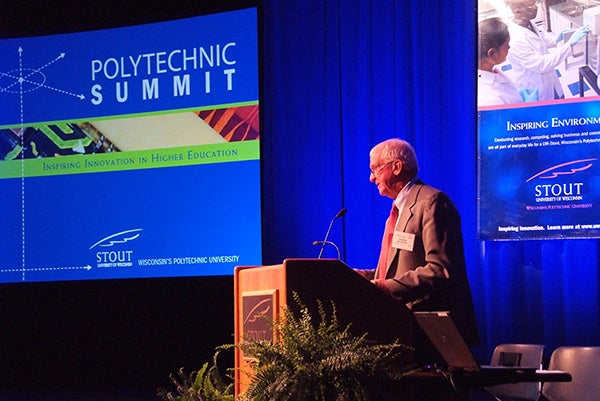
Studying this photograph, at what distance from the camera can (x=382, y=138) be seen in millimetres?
6805

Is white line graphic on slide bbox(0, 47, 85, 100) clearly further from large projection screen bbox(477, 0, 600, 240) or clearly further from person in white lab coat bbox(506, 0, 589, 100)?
person in white lab coat bbox(506, 0, 589, 100)

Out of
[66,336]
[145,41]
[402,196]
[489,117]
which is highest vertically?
[145,41]

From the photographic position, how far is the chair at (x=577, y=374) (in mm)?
3990

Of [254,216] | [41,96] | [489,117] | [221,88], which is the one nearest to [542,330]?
[489,117]

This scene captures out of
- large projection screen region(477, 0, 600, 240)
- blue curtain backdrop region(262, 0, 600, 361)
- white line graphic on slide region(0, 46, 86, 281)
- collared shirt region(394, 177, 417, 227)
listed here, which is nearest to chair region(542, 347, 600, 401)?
collared shirt region(394, 177, 417, 227)

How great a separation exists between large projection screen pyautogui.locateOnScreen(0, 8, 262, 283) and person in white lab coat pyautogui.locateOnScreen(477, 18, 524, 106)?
163 cm

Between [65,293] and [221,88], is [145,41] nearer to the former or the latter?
[221,88]

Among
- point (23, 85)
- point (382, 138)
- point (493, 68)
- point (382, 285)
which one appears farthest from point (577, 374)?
point (23, 85)

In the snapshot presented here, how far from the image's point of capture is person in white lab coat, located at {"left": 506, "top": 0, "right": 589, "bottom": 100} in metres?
5.97

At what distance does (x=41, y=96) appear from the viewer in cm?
743

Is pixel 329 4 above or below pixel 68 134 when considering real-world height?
above

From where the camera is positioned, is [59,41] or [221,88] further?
[59,41]

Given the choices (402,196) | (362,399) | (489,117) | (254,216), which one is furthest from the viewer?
(254,216)

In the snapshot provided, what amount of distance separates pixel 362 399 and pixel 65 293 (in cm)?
615
